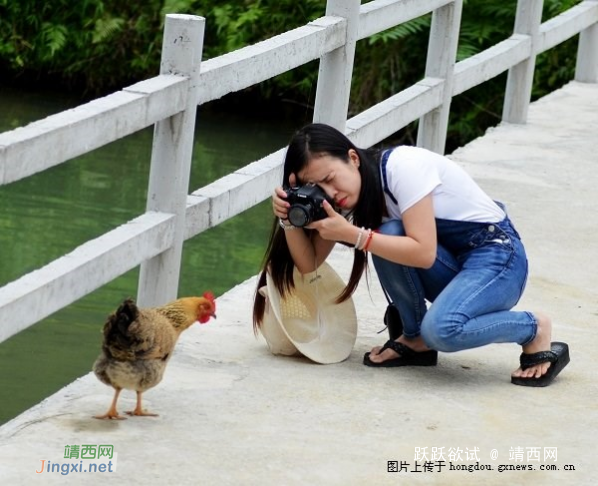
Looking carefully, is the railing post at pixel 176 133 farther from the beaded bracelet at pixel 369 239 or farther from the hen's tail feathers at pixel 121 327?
the hen's tail feathers at pixel 121 327

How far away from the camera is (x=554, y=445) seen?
12.2 feet

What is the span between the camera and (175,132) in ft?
14.4

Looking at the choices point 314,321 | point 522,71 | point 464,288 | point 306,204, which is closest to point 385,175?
point 306,204

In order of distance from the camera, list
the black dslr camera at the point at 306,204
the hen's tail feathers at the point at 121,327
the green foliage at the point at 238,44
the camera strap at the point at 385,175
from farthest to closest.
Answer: the green foliage at the point at 238,44
the camera strap at the point at 385,175
the black dslr camera at the point at 306,204
the hen's tail feathers at the point at 121,327

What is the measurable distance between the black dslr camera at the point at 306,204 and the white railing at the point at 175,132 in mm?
531

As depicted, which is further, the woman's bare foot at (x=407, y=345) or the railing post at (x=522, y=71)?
the railing post at (x=522, y=71)

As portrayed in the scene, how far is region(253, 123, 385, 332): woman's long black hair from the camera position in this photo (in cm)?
393

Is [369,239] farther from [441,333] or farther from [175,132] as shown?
[175,132]

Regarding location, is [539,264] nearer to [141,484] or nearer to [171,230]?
[171,230]

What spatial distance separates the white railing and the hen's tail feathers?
12.2 inches

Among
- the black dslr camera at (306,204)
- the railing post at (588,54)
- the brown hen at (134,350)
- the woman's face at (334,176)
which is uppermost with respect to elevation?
the woman's face at (334,176)

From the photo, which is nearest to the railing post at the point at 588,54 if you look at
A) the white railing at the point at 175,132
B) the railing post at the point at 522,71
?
the railing post at the point at 522,71

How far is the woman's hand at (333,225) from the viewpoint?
3898 millimetres

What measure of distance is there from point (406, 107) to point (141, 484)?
12.0 feet
